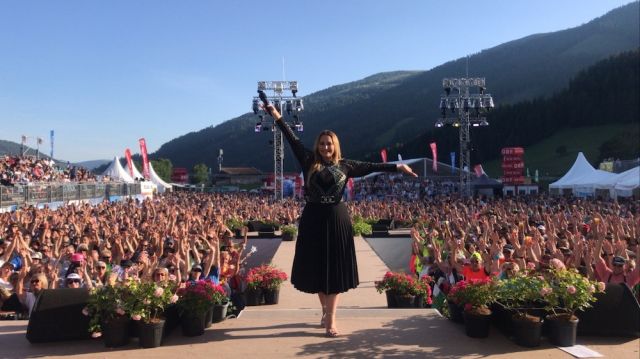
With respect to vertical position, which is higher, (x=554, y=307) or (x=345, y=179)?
(x=345, y=179)

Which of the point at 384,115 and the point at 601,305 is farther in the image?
the point at 384,115

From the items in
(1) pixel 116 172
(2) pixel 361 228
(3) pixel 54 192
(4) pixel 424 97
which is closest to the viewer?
(3) pixel 54 192

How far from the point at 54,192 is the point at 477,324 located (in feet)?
72.7

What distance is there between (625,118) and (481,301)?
10176 centimetres

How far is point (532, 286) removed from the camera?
4.30 m

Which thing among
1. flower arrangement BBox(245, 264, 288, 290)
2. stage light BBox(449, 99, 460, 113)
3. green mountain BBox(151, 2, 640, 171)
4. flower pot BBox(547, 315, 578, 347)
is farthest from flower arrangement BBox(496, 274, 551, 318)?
green mountain BBox(151, 2, 640, 171)

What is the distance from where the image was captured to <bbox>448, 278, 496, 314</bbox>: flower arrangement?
4.44m

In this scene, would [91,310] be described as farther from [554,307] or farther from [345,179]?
[554,307]

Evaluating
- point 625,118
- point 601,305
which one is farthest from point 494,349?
point 625,118

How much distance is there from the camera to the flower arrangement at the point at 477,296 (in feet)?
14.6

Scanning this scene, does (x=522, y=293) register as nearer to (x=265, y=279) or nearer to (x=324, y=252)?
(x=324, y=252)

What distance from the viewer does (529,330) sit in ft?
13.6

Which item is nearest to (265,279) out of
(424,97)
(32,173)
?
(32,173)

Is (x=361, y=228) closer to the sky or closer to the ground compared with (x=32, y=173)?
closer to the ground
